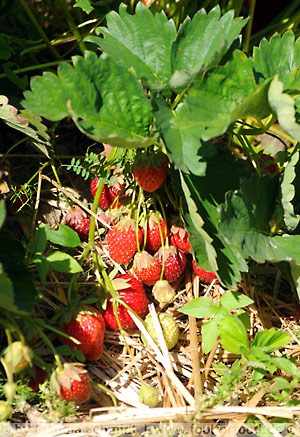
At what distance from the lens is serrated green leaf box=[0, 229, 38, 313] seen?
833 millimetres

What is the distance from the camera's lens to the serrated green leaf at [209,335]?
995mm

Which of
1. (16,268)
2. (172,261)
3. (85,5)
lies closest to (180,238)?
(172,261)

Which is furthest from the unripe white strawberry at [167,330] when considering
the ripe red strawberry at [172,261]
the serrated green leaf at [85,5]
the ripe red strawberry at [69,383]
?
the serrated green leaf at [85,5]

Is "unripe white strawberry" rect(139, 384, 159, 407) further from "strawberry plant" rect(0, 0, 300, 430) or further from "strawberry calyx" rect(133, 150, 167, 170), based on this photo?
"strawberry calyx" rect(133, 150, 167, 170)

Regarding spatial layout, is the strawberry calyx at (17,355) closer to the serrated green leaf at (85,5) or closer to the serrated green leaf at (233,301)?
the serrated green leaf at (233,301)

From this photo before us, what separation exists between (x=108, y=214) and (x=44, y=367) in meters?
0.42

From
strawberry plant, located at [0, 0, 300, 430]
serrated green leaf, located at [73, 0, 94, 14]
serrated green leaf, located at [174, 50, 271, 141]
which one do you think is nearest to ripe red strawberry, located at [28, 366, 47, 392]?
strawberry plant, located at [0, 0, 300, 430]

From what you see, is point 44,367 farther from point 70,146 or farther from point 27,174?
point 70,146

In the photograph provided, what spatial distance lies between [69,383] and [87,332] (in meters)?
Answer: 0.12

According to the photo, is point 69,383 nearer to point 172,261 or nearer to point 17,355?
point 17,355

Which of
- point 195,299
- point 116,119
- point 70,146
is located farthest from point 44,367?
point 70,146

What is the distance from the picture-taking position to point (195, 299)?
3.49ft

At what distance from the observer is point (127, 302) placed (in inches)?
41.6

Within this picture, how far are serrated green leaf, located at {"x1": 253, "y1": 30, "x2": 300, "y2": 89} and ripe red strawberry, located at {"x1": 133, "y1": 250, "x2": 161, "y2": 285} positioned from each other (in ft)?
1.42
